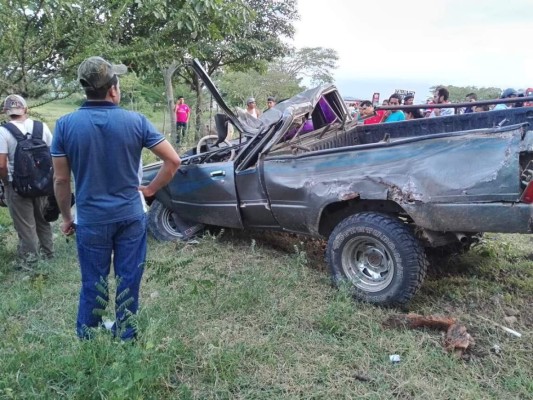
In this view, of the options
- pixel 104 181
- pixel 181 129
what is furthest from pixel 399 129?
pixel 181 129

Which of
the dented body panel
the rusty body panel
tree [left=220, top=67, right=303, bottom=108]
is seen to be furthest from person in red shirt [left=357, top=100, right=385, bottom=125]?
tree [left=220, top=67, right=303, bottom=108]

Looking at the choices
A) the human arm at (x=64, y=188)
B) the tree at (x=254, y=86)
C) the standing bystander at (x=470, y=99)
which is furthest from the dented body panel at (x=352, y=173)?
the tree at (x=254, y=86)

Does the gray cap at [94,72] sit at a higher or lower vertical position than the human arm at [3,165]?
higher

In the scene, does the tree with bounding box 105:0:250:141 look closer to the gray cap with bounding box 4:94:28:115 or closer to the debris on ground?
the gray cap with bounding box 4:94:28:115

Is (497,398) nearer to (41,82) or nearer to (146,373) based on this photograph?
(146,373)

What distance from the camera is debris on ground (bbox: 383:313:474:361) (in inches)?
116

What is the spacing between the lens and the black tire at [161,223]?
5395 mm

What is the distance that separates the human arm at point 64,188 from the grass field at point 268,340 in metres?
0.56

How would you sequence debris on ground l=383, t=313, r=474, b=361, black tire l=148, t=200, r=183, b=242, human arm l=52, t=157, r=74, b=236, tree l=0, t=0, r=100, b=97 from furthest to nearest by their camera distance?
black tire l=148, t=200, r=183, b=242 < tree l=0, t=0, r=100, b=97 < debris on ground l=383, t=313, r=474, b=361 < human arm l=52, t=157, r=74, b=236

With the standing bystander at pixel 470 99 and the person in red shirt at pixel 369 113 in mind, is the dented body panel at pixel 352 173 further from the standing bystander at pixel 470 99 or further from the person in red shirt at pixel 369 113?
the standing bystander at pixel 470 99

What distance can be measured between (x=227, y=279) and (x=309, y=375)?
1567 mm

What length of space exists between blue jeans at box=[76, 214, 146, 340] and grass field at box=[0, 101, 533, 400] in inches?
4.5

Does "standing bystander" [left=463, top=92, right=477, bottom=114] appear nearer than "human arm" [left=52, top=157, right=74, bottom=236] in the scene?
No

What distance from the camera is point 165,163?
8.67 feet
